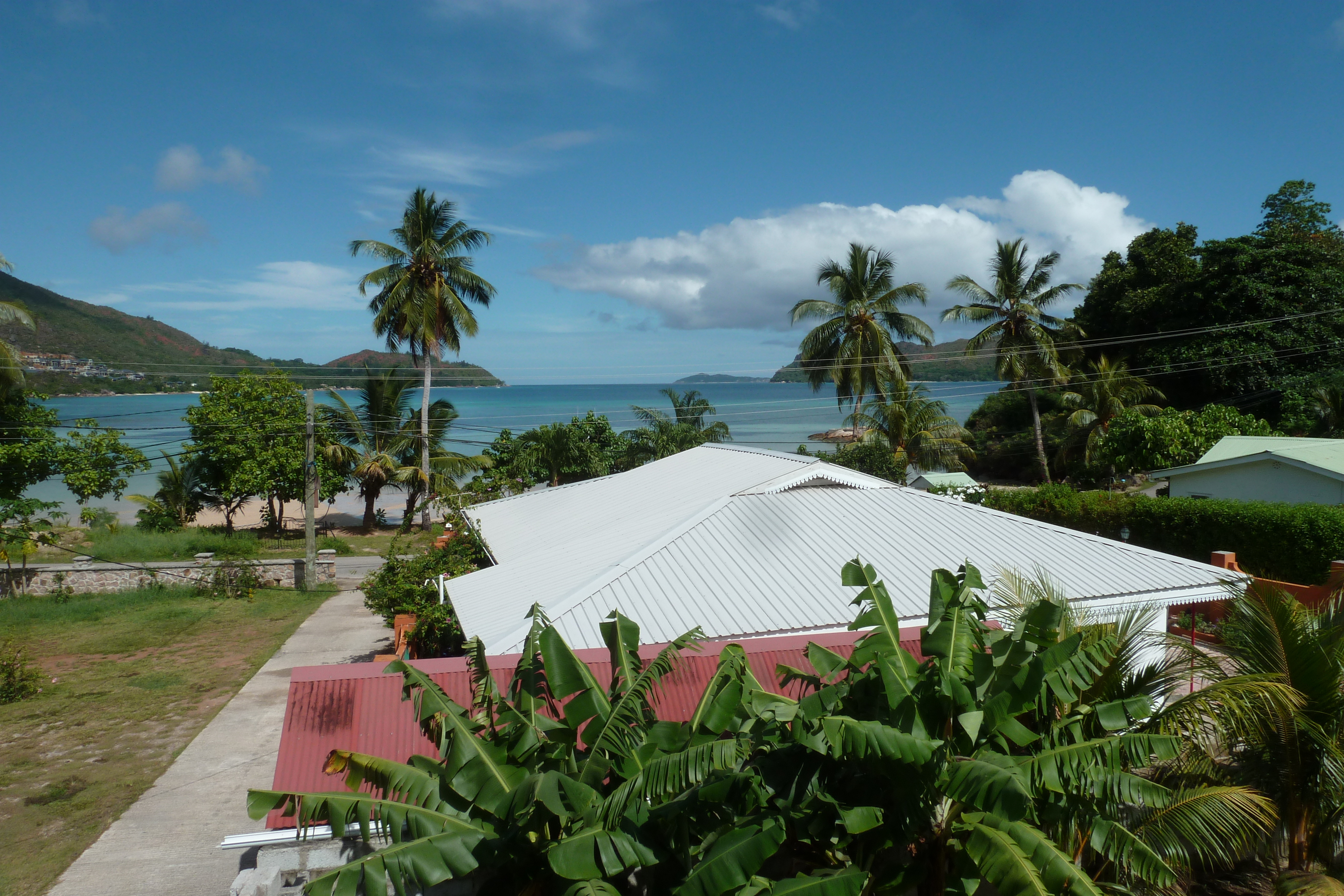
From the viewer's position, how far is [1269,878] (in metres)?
6.00

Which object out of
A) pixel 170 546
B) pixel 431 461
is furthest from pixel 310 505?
pixel 431 461

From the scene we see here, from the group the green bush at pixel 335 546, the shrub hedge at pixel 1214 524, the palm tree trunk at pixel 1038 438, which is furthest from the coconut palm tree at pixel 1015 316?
the green bush at pixel 335 546

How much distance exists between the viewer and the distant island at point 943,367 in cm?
3569

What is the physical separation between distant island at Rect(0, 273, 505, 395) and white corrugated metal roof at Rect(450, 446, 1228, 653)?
15.6 m

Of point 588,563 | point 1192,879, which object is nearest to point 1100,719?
point 1192,879

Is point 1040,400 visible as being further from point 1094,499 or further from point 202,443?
point 202,443

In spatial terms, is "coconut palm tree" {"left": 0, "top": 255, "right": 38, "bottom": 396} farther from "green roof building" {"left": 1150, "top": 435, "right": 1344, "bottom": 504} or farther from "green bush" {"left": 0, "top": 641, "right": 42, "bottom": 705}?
"green roof building" {"left": 1150, "top": 435, "right": 1344, "bottom": 504}

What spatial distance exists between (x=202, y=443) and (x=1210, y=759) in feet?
106

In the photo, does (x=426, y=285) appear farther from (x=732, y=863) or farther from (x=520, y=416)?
(x=520, y=416)

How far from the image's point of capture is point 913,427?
3177 centimetres

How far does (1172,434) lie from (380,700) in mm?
28593

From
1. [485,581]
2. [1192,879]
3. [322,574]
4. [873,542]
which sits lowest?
[322,574]

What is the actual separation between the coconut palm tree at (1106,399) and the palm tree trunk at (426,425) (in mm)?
27684

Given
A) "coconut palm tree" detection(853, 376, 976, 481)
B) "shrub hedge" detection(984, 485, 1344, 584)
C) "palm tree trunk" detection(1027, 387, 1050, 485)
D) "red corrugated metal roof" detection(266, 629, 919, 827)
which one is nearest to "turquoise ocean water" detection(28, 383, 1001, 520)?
"palm tree trunk" detection(1027, 387, 1050, 485)
